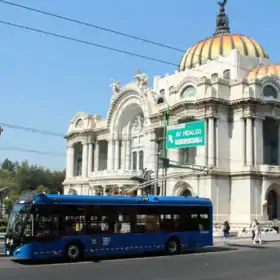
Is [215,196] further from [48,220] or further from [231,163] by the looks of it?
[48,220]

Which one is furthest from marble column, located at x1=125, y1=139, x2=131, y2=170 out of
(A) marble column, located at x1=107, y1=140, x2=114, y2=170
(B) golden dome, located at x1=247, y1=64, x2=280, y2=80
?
(B) golden dome, located at x1=247, y1=64, x2=280, y2=80

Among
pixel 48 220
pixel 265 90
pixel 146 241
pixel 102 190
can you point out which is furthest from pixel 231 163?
pixel 48 220

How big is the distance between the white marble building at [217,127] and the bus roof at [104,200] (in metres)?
16.8

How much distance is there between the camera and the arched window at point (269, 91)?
166ft

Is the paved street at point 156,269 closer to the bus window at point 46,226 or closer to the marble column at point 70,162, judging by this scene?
the bus window at point 46,226

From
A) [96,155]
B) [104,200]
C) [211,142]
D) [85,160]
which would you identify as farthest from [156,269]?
[85,160]

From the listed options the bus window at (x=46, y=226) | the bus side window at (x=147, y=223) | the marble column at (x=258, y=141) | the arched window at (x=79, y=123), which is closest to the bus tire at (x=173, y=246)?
the bus side window at (x=147, y=223)

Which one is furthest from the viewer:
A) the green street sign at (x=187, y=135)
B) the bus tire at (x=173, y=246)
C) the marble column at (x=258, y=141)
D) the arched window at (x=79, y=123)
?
the arched window at (x=79, y=123)

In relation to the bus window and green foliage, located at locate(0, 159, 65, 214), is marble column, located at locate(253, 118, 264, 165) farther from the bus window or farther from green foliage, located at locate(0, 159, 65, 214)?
green foliage, located at locate(0, 159, 65, 214)

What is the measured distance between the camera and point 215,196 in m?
47.5

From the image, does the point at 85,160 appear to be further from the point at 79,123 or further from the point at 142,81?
the point at 142,81

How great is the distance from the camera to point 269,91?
50.9 m

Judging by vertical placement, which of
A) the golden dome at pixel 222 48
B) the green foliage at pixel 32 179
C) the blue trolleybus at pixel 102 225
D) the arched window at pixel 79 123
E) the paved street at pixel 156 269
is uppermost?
the golden dome at pixel 222 48

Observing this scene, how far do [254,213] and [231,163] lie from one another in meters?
5.64
